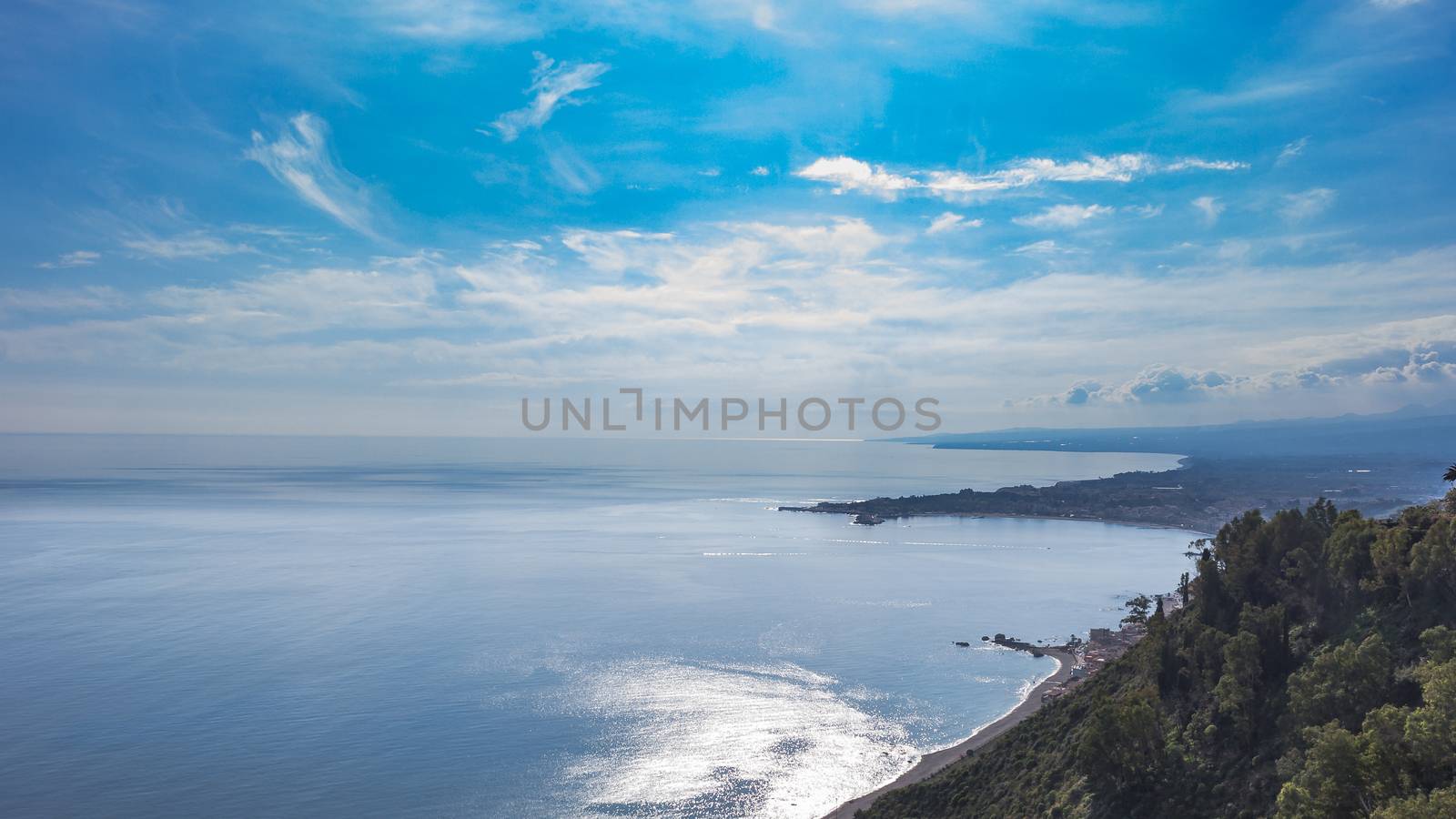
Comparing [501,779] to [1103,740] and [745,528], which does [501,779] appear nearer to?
[1103,740]

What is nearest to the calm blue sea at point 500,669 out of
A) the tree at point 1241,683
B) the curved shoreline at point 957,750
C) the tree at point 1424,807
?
the curved shoreline at point 957,750

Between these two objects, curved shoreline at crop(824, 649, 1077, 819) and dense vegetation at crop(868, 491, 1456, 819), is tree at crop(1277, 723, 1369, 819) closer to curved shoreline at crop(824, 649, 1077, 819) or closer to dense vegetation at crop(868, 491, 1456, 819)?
dense vegetation at crop(868, 491, 1456, 819)

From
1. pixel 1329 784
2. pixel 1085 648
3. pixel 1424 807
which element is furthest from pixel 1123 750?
pixel 1085 648

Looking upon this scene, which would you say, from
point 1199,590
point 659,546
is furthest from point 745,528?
point 1199,590

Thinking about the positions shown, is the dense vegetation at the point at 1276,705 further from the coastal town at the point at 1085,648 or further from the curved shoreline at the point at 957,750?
the coastal town at the point at 1085,648

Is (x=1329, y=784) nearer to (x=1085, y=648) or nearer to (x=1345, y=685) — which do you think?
(x=1345, y=685)

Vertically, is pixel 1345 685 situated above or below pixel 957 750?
above

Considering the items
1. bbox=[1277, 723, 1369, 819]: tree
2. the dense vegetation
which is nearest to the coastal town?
the dense vegetation
